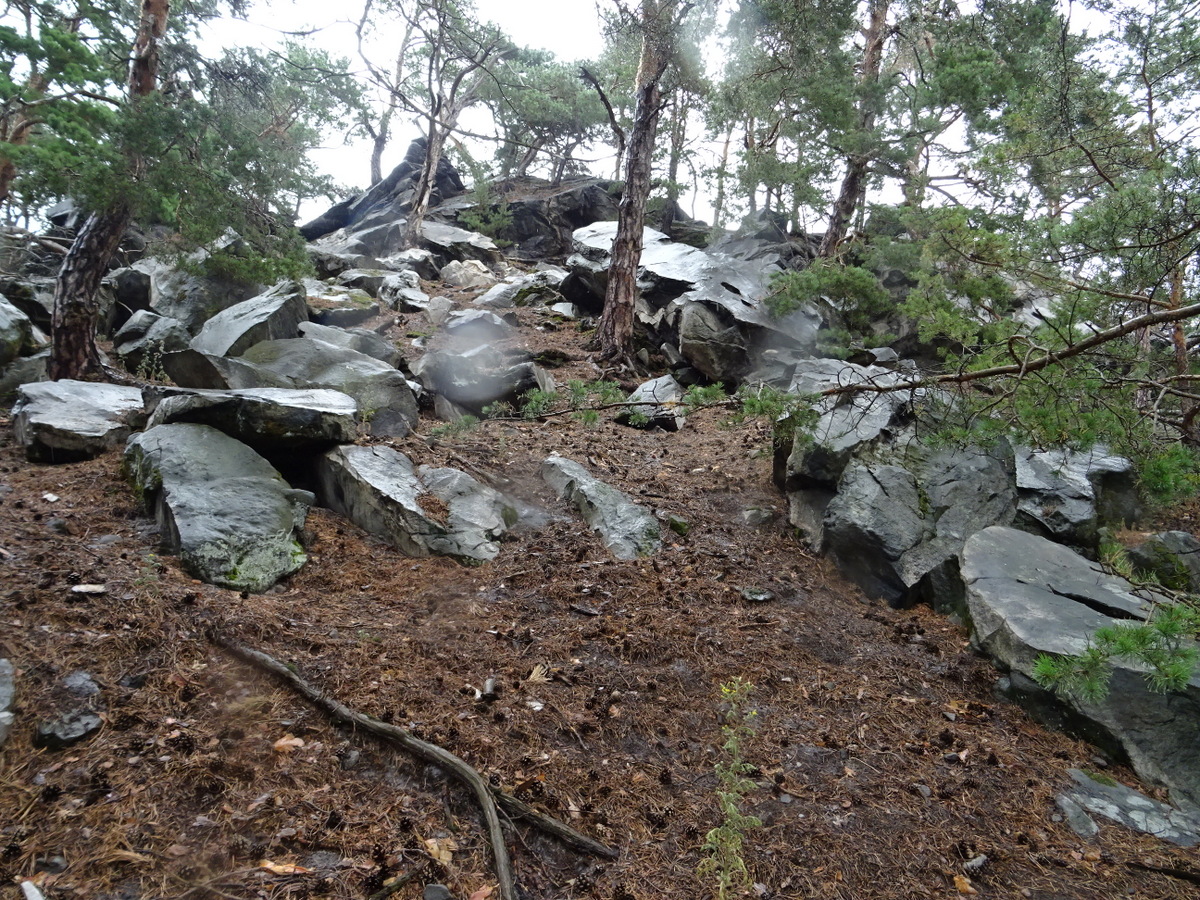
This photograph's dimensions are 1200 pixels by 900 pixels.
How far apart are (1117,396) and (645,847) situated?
4.50 meters

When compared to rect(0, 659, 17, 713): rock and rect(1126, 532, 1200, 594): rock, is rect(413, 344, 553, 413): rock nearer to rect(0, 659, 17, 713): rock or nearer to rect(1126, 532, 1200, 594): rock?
rect(0, 659, 17, 713): rock

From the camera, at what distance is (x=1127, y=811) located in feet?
11.9

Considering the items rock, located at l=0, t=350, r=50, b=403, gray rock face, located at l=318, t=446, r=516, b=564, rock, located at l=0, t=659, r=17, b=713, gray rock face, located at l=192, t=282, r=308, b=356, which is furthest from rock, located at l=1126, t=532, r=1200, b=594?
rock, located at l=0, t=350, r=50, b=403

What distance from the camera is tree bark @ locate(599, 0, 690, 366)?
11055mm

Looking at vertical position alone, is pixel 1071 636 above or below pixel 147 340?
below

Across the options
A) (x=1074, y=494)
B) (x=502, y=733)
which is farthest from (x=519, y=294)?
(x=502, y=733)

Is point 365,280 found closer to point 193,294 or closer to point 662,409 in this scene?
point 193,294

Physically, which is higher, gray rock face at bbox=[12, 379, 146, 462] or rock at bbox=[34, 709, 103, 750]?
gray rock face at bbox=[12, 379, 146, 462]

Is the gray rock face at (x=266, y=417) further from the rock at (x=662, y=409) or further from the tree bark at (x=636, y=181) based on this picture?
the tree bark at (x=636, y=181)

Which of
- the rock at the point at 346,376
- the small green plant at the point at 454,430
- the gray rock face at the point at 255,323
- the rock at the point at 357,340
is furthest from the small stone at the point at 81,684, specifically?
the rock at the point at 357,340

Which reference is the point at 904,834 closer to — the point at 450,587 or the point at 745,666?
the point at 745,666

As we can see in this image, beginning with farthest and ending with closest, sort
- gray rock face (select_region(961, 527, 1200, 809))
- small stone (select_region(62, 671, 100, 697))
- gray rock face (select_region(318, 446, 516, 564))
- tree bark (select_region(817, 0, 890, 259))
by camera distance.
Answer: tree bark (select_region(817, 0, 890, 259)) → gray rock face (select_region(318, 446, 516, 564)) → gray rock face (select_region(961, 527, 1200, 809)) → small stone (select_region(62, 671, 100, 697))

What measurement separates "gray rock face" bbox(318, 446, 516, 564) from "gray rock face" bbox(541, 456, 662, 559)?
729 millimetres

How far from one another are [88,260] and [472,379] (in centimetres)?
523
